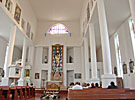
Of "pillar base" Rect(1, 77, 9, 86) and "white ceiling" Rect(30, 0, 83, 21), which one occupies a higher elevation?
"white ceiling" Rect(30, 0, 83, 21)

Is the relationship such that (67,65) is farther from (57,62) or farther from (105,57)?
(105,57)

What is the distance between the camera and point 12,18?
34.2 ft

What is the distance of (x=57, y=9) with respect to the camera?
1592cm

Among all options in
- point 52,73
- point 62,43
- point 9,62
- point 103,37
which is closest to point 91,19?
point 103,37

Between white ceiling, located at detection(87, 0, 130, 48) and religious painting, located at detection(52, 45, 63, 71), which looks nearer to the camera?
white ceiling, located at detection(87, 0, 130, 48)

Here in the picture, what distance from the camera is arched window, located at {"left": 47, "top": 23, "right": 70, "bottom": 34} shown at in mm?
18427

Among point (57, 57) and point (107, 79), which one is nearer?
point (107, 79)

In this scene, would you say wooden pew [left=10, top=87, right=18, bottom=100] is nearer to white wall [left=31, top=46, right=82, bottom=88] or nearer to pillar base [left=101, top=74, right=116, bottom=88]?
pillar base [left=101, top=74, right=116, bottom=88]

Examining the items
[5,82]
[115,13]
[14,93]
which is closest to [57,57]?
[5,82]

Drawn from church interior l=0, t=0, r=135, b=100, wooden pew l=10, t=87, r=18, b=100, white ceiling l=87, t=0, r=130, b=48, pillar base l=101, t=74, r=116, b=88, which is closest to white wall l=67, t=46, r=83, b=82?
church interior l=0, t=0, r=135, b=100

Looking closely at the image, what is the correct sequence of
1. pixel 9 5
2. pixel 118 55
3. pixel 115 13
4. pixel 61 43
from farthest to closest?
1. pixel 61 43
2. pixel 118 55
3. pixel 115 13
4. pixel 9 5

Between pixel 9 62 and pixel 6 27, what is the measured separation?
4618mm

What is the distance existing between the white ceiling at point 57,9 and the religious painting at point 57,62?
411 centimetres

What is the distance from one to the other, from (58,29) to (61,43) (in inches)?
92.6
